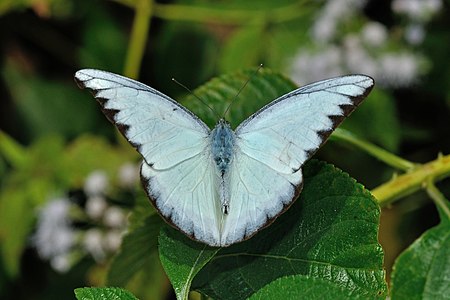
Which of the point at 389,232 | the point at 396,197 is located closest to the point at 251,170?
the point at 396,197

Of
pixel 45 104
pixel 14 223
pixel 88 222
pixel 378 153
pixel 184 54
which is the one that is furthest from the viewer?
pixel 45 104

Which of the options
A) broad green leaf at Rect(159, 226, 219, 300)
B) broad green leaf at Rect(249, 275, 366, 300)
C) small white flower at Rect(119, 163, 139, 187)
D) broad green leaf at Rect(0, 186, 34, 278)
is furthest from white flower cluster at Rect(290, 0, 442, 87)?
broad green leaf at Rect(249, 275, 366, 300)

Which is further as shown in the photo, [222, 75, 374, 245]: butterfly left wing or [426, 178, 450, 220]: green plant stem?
[426, 178, 450, 220]: green plant stem

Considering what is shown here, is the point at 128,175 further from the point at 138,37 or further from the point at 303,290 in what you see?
the point at 303,290

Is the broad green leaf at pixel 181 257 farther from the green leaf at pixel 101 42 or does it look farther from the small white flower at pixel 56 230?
the green leaf at pixel 101 42

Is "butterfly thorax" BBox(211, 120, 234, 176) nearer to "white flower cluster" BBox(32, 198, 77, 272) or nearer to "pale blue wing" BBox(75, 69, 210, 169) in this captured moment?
"pale blue wing" BBox(75, 69, 210, 169)

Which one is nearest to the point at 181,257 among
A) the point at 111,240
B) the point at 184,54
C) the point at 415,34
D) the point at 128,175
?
the point at 111,240

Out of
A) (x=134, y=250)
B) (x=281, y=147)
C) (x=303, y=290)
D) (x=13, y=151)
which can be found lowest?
(x=13, y=151)
